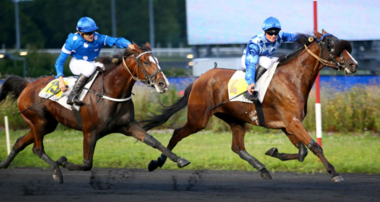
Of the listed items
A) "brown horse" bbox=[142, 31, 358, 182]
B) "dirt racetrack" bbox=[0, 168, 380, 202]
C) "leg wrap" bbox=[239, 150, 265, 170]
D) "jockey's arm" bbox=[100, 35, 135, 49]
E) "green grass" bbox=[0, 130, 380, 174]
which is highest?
"jockey's arm" bbox=[100, 35, 135, 49]

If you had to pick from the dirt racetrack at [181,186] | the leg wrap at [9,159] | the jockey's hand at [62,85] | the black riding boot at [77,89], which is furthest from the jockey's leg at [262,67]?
the leg wrap at [9,159]

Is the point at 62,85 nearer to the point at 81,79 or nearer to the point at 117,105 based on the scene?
the point at 81,79

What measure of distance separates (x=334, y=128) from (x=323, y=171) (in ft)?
12.8

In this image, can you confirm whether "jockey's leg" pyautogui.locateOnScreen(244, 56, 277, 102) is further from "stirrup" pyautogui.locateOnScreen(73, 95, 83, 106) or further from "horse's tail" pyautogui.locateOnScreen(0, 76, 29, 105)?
"horse's tail" pyautogui.locateOnScreen(0, 76, 29, 105)

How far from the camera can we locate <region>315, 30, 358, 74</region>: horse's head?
232 inches

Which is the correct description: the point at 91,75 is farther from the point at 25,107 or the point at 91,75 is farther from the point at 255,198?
the point at 255,198

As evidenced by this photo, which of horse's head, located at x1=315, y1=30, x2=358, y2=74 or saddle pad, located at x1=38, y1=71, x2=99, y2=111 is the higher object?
horse's head, located at x1=315, y1=30, x2=358, y2=74

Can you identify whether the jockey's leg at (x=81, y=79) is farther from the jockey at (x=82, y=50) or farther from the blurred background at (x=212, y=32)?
the blurred background at (x=212, y=32)

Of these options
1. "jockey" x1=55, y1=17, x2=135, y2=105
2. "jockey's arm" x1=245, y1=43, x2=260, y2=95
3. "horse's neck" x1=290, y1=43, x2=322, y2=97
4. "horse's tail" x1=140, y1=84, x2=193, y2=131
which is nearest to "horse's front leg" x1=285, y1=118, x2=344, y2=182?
"horse's neck" x1=290, y1=43, x2=322, y2=97

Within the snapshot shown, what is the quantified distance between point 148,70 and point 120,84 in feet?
1.70

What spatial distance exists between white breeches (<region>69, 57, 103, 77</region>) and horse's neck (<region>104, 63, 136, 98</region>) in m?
0.31

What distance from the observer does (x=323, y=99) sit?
1120 centimetres

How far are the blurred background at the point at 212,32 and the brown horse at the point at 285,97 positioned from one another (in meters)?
0.66

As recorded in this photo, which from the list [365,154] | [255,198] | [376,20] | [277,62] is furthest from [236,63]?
[255,198]
